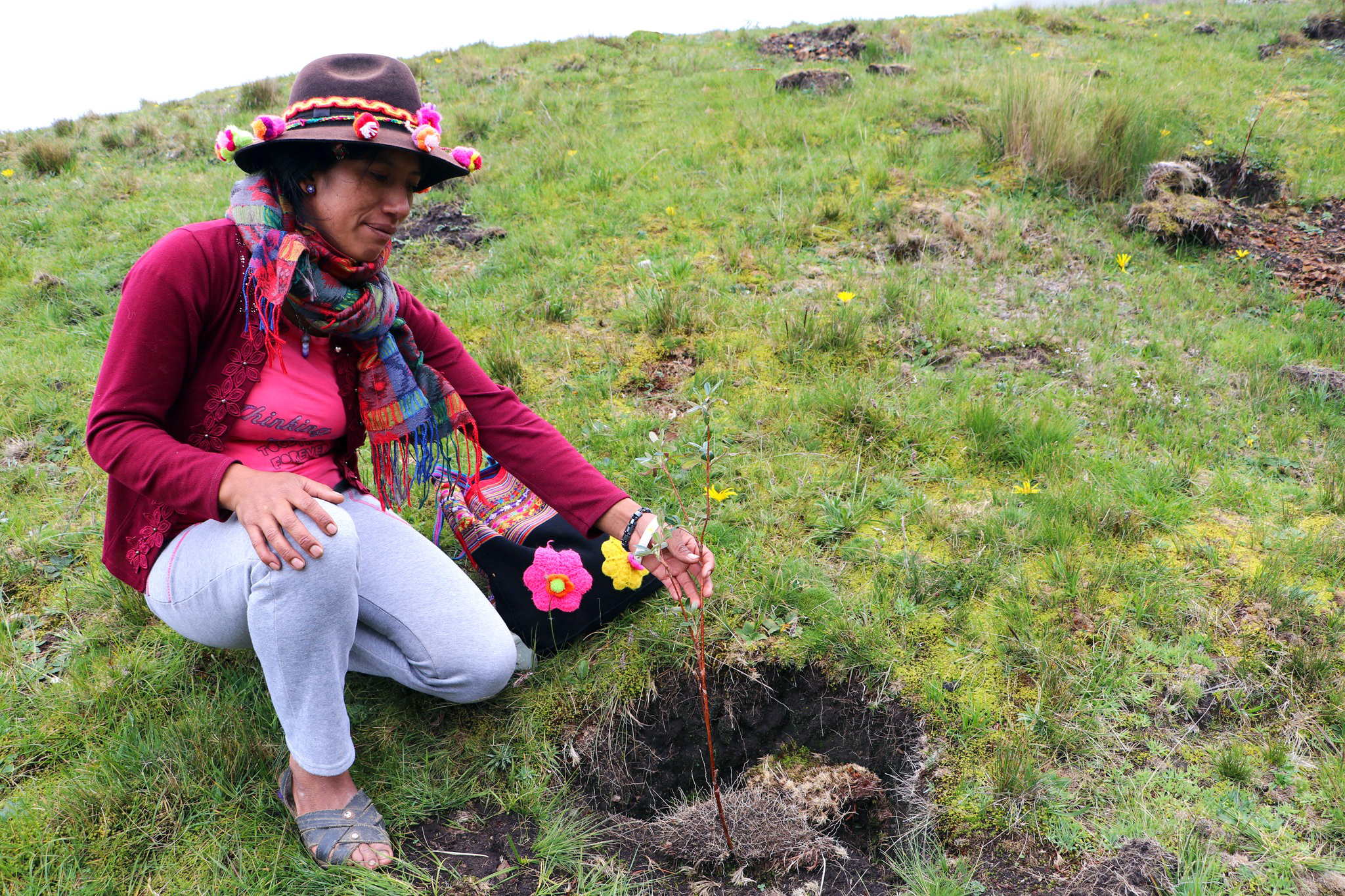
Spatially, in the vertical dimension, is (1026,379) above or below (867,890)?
above

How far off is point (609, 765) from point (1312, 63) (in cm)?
1067

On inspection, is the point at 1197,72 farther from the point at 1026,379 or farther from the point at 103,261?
the point at 103,261

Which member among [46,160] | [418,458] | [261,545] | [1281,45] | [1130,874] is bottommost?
[1130,874]

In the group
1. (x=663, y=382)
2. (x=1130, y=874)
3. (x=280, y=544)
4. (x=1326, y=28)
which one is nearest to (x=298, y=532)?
(x=280, y=544)

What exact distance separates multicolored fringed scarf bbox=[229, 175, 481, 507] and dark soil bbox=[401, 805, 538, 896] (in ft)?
3.34

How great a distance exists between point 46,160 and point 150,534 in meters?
8.38

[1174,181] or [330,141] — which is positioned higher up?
[330,141]

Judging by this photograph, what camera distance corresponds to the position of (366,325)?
2.28 meters

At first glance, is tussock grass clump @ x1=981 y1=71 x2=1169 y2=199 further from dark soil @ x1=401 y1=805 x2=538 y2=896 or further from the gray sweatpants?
dark soil @ x1=401 y1=805 x2=538 y2=896

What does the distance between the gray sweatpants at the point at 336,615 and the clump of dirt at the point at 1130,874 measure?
1.68 m

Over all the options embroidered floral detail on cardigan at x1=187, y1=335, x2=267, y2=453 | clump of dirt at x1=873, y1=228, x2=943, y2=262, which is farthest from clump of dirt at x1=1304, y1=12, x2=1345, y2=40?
embroidered floral detail on cardigan at x1=187, y1=335, x2=267, y2=453

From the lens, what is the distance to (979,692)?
2482 mm

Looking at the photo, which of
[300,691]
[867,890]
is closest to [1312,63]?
[867,890]

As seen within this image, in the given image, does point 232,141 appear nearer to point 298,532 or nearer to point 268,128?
point 268,128
